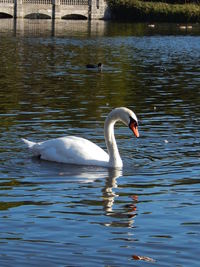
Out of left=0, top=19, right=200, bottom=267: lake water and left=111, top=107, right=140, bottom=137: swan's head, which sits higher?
left=111, top=107, right=140, bottom=137: swan's head

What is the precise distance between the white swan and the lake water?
0.65 ft

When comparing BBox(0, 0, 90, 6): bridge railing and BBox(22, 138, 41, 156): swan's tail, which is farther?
BBox(0, 0, 90, 6): bridge railing

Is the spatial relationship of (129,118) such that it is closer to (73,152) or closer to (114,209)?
(73,152)

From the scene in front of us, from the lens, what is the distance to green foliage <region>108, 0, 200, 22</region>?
9956 cm

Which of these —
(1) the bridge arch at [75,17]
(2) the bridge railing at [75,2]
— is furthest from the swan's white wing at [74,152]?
(1) the bridge arch at [75,17]

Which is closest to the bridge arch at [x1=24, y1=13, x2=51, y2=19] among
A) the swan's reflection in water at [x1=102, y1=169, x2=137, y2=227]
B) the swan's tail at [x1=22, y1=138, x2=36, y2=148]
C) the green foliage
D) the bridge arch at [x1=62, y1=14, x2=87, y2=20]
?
the bridge arch at [x1=62, y1=14, x2=87, y2=20]

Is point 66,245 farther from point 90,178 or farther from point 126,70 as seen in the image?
point 126,70

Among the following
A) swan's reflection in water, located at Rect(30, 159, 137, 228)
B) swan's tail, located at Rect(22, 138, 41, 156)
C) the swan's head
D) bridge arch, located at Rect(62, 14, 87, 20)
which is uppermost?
the swan's head

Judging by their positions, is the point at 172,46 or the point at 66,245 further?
the point at 172,46

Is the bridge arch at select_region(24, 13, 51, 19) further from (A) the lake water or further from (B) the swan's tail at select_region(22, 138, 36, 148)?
(B) the swan's tail at select_region(22, 138, 36, 148)

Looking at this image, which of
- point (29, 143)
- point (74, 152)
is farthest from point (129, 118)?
point (29, 143)

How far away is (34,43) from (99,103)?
3249 cm

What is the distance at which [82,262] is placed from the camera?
9750mm

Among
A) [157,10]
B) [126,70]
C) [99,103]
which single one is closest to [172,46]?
[126,70]
